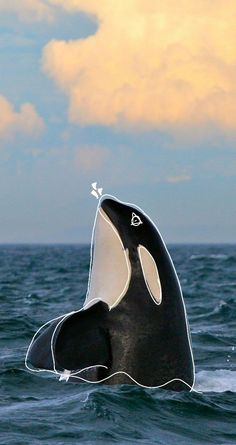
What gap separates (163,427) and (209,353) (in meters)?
6.10

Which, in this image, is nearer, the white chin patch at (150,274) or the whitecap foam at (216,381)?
the white chin patch at (150,274)

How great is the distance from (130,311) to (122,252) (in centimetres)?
75

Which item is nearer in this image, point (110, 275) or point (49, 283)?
point (110, 275)

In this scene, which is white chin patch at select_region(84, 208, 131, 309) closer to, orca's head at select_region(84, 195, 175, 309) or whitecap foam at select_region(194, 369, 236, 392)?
orca's head at select_region(84, 195, 175, 309)

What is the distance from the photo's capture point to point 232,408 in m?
12.0

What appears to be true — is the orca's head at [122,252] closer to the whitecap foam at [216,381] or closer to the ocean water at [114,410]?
the ocean water at [114,410]

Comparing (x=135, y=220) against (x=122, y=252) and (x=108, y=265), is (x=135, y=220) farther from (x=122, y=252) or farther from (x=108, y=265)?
(x=108, y=265)

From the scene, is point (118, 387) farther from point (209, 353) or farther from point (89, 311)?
point (209, 353)

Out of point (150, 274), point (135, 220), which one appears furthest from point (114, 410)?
point (135, 220)

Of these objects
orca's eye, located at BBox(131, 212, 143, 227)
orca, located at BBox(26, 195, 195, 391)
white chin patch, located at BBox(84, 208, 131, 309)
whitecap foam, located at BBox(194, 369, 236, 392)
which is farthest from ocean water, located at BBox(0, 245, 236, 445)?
orca's eye, located at BBox(131, 212, 143, 227)

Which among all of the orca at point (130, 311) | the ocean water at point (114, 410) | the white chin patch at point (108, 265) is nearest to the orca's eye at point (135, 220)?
the orca at point (130, 311)

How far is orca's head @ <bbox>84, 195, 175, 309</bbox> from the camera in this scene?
37.1 ft

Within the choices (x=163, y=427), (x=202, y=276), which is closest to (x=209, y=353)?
(x=163, y=427)

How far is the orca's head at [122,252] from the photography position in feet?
37.1
